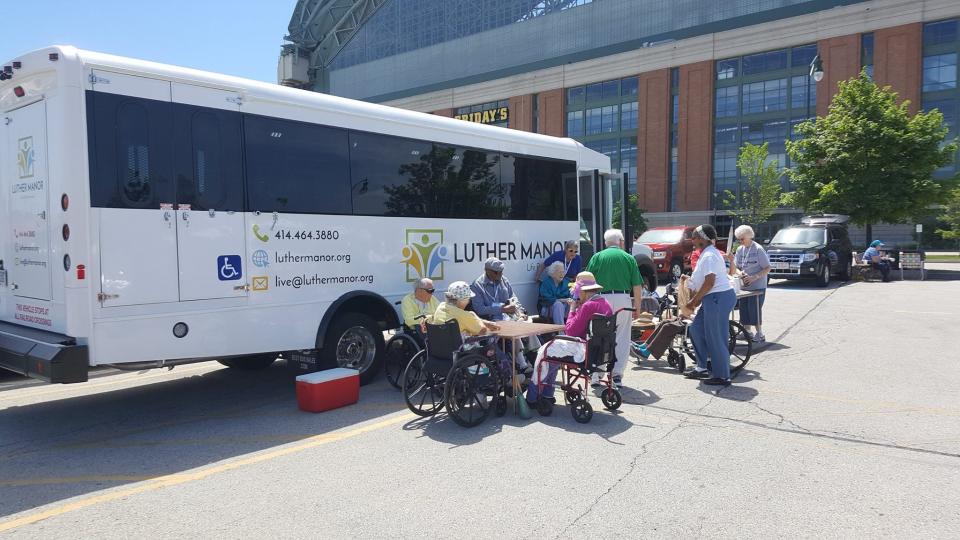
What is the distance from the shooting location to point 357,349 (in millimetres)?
7355

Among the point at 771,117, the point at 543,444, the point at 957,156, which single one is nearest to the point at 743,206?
the point at 771,117

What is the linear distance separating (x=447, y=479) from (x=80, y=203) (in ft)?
12.1

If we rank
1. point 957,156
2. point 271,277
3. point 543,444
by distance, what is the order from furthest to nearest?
point 957,156
point 271,277
point 543,444

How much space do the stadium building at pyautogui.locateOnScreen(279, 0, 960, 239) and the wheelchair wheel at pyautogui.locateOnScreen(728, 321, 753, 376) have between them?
40.0 meters

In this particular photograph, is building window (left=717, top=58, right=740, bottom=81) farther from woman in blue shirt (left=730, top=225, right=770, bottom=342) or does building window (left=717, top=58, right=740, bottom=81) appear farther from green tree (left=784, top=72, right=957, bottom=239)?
woman in blue shirt (left=730, top=225, right=770, bottom=342)

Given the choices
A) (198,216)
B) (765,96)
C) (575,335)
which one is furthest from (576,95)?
(198,216)

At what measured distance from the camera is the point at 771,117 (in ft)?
156

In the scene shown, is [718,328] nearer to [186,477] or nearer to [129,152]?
[186,477]

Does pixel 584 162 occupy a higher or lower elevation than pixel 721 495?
higher

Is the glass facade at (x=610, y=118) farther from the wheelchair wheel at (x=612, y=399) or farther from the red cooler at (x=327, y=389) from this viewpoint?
the red cooler at (x=327, y=389)

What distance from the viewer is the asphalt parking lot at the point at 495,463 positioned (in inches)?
151

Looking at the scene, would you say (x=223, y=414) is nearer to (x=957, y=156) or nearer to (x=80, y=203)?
(x=80, y=203)

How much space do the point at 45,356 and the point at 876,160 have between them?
1141 inches

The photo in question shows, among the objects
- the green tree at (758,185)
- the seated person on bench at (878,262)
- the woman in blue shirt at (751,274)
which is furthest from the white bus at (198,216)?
the green tree at (758,185)
